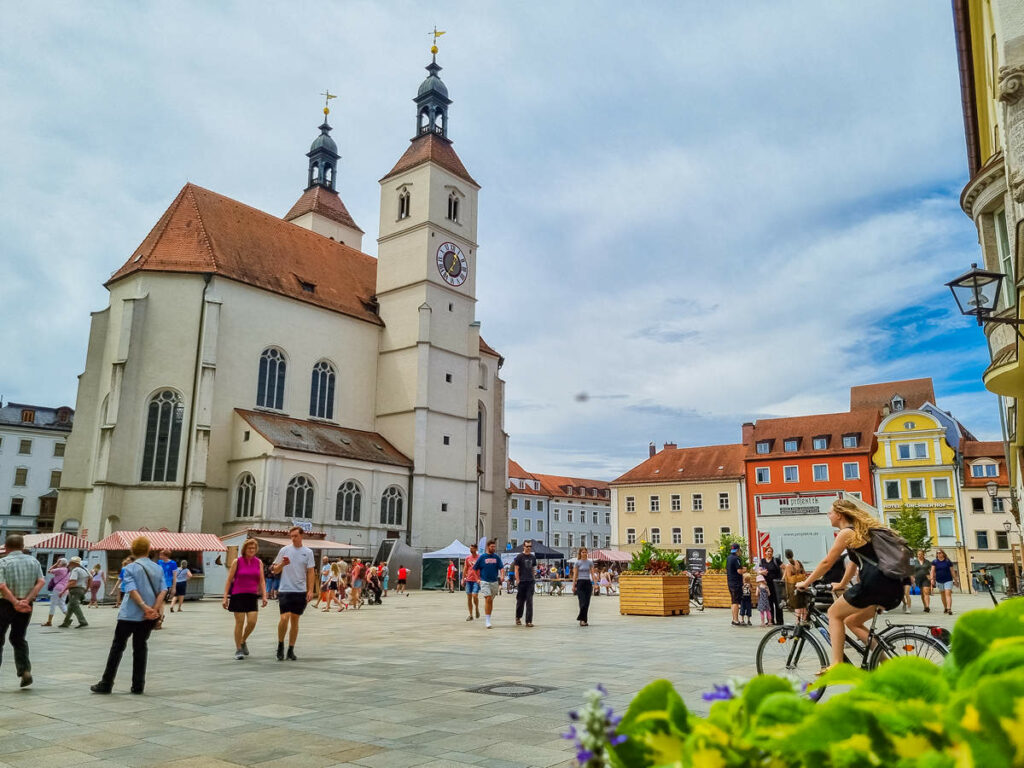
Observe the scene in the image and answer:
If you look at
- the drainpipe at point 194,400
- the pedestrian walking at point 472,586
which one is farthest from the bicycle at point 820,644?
the drainpipe at point 194,400

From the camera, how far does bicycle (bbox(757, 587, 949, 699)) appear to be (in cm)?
639

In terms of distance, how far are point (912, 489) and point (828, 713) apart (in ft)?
191

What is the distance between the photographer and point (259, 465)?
3619 centimetres

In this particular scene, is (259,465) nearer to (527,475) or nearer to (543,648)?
(543,648)

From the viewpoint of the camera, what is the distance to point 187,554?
30.8m

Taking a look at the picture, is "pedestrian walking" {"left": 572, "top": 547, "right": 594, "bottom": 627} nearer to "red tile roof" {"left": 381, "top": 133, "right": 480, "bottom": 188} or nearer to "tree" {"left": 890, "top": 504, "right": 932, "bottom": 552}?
"tree" {"left": 890, "top": 504, "right": 932, "bottom": 552}

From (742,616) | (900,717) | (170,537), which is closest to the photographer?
(900,717)

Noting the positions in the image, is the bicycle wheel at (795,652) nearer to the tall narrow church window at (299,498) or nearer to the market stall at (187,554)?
the market stall at (187,554)

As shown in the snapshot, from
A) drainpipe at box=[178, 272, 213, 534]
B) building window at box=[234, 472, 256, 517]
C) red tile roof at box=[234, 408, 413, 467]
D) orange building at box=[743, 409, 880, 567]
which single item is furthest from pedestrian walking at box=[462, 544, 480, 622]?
orange building at box=[743, 409, 880, 567]

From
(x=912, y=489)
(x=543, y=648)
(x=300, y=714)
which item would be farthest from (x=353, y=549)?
(x=912, y=489)

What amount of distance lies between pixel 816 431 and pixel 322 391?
36.5 meters

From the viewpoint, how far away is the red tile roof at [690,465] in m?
61.7

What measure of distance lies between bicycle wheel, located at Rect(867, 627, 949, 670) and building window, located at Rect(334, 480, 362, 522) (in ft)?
116

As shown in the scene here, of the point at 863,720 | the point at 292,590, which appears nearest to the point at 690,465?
the point at 292,590
